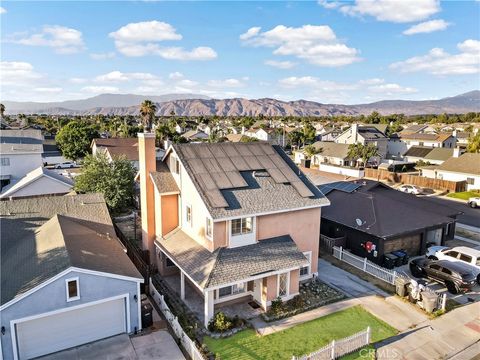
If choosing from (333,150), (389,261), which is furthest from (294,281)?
(333,150)

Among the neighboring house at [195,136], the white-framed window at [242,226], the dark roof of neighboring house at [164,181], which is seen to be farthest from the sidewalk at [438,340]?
the neighboring house at [195,136]

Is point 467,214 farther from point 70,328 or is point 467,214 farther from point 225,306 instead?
point 70,328

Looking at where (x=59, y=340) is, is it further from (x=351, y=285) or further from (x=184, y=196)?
(x=351, y=285)

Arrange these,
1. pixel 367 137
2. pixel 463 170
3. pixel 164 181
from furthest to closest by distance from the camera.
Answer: pixel 367 137
pixel 463 170
pixel 164 181

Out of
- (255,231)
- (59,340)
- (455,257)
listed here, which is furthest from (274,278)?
(455,257)

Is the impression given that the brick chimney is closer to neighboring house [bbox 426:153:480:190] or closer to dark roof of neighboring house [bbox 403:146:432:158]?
neighboring house [bbox 426:153:480:190]

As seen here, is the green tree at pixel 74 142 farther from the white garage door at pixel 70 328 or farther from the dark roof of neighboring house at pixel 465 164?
the dark roof of neighboring house at pixel 465 164

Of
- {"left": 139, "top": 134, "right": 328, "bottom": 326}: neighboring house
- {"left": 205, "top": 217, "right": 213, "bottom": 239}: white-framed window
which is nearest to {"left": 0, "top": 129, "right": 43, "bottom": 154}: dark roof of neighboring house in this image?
{"left": 139, "top": 134, "right": 328, "bottom": 326}: neighboring house
